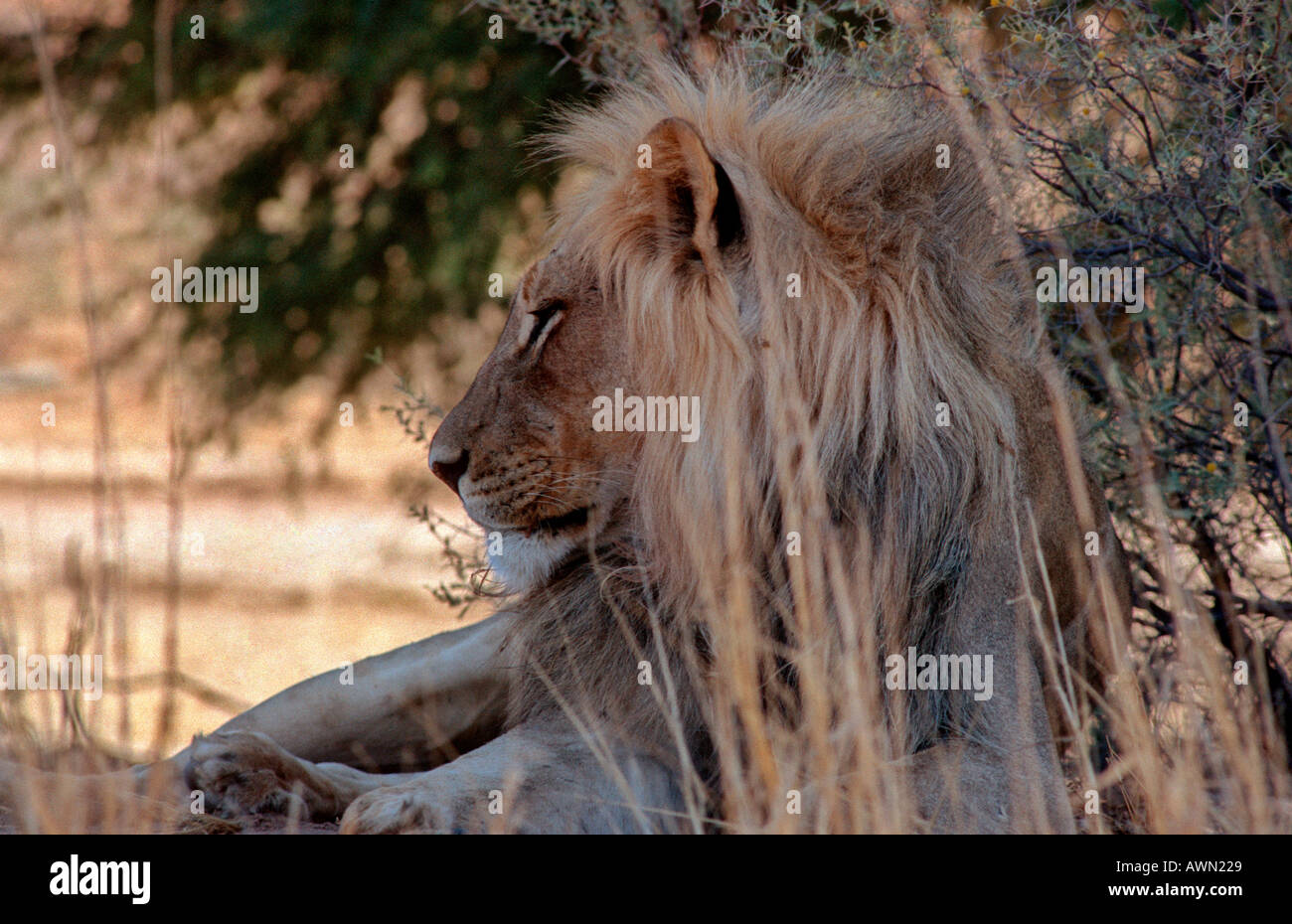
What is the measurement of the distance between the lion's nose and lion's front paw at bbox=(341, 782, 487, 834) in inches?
27.8

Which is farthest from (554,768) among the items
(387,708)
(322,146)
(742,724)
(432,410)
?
(322,146)

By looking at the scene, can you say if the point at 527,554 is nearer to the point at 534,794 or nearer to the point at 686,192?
the point at 534,794

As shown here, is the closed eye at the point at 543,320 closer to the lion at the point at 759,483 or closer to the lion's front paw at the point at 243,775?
the lion at the point at 759,483

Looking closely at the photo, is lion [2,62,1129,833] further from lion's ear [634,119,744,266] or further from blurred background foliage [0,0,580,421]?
blurred background foliage [0,0,580,421]

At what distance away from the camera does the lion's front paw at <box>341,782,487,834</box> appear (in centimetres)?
245

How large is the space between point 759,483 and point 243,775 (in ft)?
4.02

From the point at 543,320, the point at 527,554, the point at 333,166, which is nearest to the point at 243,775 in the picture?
the point at 527,554

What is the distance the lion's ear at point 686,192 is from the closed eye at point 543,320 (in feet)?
0.92

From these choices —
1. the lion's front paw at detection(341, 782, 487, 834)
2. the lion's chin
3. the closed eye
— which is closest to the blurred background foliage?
the closed eye

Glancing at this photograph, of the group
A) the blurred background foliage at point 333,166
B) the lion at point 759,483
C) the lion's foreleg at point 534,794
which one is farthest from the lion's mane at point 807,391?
the blurred background foliage at point 333,166

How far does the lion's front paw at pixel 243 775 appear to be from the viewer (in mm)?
2910

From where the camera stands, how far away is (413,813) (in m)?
2.48

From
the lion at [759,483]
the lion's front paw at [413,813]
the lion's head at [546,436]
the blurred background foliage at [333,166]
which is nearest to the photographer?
the lion's front paw at [413,813]

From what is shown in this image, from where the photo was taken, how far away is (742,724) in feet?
9.14
